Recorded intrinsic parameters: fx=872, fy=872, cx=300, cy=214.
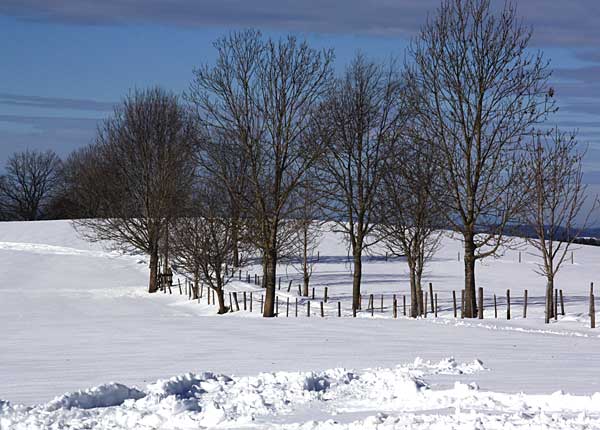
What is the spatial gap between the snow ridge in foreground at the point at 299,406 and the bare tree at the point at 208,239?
24.6 metres

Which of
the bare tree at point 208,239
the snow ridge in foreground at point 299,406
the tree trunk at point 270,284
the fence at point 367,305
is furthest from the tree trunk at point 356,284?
the snow ridge in foreground at point 299,406

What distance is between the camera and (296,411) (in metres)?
9.19

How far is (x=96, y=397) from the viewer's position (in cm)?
940

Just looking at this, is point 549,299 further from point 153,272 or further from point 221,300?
point 153,272

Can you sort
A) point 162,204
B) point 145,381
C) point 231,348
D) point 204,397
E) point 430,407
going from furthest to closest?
point 162,204 → point 231,348 → point 145,381 → point 204,397 → point 430,407

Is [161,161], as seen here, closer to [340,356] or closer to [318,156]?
[318,156]

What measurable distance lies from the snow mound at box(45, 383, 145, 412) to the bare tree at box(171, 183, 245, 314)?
25.0m

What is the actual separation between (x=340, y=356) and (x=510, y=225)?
18.4 metres

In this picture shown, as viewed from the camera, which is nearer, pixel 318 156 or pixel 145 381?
pixel 145 381

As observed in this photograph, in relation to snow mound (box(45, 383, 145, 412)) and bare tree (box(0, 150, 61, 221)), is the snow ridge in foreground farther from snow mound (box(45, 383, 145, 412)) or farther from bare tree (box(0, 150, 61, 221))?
bare tree (box(0, 150, 61, 221))

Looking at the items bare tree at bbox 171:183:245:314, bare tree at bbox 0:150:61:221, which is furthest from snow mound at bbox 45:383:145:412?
bare tree at bbox 0:150:61:221

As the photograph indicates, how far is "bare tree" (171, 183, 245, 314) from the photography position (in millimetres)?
37312

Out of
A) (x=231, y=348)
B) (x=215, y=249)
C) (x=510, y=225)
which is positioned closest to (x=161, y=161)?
(x=215, y=249)

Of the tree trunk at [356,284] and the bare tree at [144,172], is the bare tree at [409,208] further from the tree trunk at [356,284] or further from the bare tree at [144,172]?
the bare tree at [144,172]
